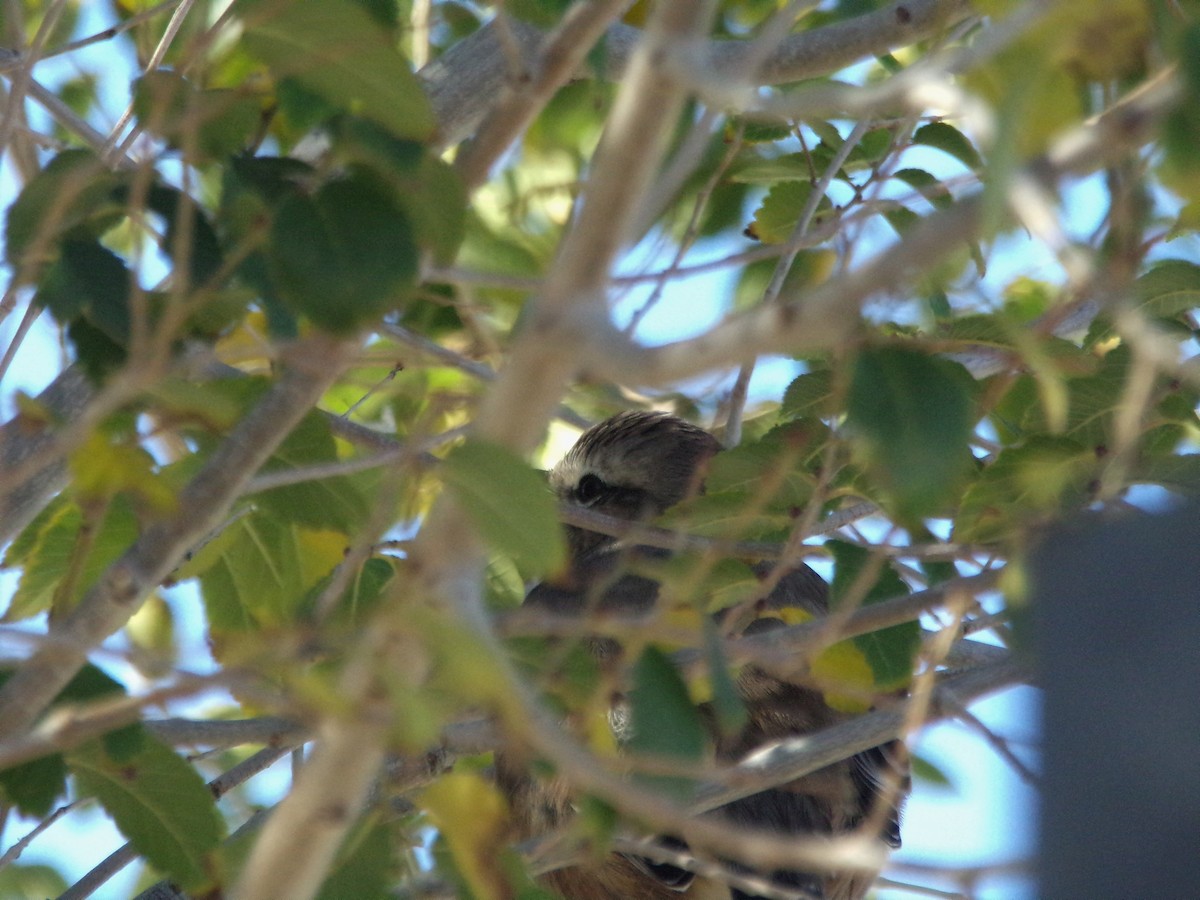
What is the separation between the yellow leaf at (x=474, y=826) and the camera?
5.02 ft

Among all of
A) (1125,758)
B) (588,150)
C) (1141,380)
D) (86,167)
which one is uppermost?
(588,150)

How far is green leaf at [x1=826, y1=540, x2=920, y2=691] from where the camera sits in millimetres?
2127

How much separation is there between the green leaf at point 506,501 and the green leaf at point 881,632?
2.50ft

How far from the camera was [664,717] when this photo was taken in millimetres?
1489

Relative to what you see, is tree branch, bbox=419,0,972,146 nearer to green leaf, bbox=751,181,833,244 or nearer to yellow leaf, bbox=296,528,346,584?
green leaf, bbox=751,181,833,244

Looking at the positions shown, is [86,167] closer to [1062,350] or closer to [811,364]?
[1062,350]

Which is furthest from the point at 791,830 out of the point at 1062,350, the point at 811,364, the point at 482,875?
the point at 482,875

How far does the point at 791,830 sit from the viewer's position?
326cm

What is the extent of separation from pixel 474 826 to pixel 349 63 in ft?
2.73

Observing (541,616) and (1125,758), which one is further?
(541,616)

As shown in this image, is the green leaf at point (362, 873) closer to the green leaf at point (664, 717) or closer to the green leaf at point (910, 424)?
the green leaf at point (664, 717)

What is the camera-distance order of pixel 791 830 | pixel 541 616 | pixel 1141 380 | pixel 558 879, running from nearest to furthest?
pixel 1141 380 < pixel 541 616 < pixel 791 830 < pixel 558 879

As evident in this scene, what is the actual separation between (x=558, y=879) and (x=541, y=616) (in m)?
2.48

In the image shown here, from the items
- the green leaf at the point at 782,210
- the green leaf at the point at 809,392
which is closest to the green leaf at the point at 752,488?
the green leaf at the point at 809,392
